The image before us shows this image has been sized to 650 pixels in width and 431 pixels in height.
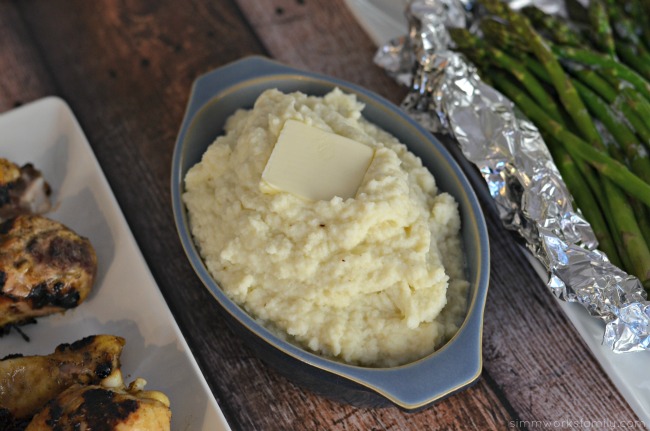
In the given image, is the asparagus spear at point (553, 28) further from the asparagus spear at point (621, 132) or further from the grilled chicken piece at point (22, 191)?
the grilled chicken piece at point (22, 191)

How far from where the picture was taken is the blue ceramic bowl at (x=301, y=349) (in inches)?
72.2

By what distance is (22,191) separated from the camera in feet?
7.74

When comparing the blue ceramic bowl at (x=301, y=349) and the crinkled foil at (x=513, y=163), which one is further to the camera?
the crinkled foil at (x=513, y=163)

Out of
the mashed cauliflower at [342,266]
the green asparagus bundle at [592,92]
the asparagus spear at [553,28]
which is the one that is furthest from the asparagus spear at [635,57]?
the mashed cauliflower at [342,266]

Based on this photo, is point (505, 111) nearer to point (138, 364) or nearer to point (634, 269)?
point (634, 269)

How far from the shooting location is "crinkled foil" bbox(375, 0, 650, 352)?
2.11 m

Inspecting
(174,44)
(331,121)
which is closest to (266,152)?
(331,121)

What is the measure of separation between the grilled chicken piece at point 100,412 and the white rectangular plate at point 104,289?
0.54ft

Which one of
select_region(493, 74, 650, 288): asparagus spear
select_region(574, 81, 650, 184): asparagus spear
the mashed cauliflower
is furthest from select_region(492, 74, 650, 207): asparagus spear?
the mashed cauliflower

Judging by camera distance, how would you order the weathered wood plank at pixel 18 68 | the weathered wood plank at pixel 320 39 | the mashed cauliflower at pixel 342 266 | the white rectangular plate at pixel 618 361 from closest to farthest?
the mashed cauliflower at pixel 342 266 → the white rectangular plate at pixel 618 361 → the weathered wood plank at pixel 18 68 → the weathered wood plank at pixel 320 39

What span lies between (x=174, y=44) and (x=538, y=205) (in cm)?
190

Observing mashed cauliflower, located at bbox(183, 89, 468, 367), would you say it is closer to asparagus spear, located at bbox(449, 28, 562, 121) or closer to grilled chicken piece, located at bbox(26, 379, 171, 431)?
grilled chicken piece, located at bbox(26, 379, 171, 431)

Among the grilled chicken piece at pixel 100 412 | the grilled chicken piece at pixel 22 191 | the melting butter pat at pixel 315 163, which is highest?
the melting butter pat at pixel 315 163

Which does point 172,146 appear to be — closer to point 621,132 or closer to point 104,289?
point 104,289
